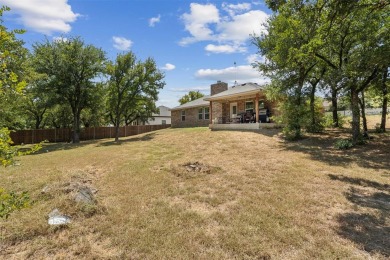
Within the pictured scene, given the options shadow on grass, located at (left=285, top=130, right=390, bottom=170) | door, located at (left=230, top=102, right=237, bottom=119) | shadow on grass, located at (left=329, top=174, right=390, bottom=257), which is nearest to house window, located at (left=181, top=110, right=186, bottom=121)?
door, located at (left=230, top=102, right=237, bottom=119)

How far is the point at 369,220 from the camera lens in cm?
437

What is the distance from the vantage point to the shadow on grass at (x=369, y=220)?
371cm

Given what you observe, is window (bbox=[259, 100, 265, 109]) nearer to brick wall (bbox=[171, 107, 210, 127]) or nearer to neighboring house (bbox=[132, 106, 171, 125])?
brick wall (bbox=[171, 107, 210, 127])

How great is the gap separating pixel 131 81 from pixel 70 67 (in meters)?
4.73

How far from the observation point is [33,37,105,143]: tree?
61.1 feet

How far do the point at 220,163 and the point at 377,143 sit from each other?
24.5 feet

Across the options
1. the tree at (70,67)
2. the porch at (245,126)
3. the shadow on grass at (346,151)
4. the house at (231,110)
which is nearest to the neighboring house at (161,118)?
the house at (231,110)

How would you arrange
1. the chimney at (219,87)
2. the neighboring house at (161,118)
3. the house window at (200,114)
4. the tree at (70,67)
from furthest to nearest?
the neighboring house at (161,118), the house window at (200,114), the chimney at (219,87), the tree at (70,67)

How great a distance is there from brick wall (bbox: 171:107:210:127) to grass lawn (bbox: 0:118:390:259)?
17.3m

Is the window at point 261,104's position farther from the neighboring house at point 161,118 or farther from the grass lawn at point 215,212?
the neighboring house at point 161,118

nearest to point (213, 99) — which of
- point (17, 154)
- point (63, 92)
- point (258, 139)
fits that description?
point (258, 139)

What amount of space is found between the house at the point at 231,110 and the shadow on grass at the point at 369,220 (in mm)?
10410

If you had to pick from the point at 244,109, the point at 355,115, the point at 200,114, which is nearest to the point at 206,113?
the point at 200,114

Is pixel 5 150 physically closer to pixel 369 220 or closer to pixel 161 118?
pixel 369 220
